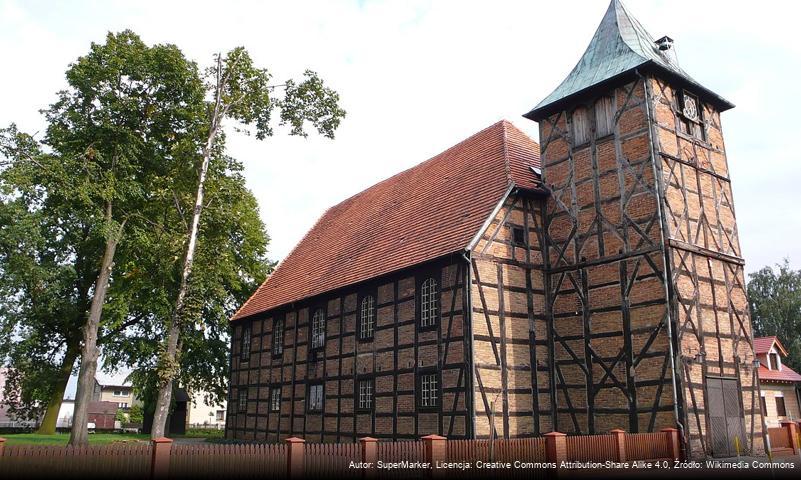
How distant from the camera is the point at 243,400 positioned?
28.9 meters

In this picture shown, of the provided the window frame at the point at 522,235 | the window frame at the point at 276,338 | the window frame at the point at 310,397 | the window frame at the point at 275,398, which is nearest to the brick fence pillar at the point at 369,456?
the window frame at the point at 522,235

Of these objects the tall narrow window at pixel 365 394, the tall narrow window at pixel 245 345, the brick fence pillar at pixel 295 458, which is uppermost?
the tall narrow window at pixel 245 345

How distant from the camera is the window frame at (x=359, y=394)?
20.6 metres

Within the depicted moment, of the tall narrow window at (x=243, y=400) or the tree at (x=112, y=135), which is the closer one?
the tree at (x=112, y=135)

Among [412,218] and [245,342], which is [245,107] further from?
[245,342]

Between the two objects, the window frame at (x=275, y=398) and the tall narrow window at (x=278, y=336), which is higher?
the tall narrow window at (x=278, y=336)

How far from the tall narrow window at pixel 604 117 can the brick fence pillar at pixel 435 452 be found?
10.7 metres

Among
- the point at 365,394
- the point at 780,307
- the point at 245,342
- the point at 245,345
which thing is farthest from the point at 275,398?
the point at 780,307

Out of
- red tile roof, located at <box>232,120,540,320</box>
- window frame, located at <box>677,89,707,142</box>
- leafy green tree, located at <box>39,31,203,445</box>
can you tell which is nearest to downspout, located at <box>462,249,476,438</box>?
red tile roof, located at <box>232,120,540,320</box>

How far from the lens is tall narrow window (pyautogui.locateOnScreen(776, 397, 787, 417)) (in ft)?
100

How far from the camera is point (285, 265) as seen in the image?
3083cm

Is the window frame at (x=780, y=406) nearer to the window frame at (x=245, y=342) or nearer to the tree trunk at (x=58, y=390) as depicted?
the window frame at (x=245, y=342)

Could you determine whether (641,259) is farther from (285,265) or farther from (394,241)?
(285,265)

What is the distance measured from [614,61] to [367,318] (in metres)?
11.4
